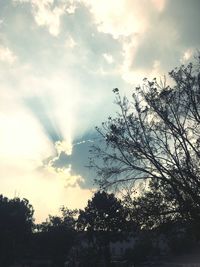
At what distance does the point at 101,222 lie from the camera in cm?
7425

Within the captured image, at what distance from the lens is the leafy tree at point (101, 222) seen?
2817 inches

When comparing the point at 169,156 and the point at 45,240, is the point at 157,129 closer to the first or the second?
the point at 169,156

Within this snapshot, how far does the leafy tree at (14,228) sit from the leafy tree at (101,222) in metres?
11.5

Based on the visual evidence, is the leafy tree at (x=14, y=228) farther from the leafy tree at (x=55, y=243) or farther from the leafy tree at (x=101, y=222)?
the leafy tree at (x=101, y=222)

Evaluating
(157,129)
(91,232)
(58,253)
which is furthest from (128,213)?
(58,253)

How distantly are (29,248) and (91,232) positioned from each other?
17.0 metres

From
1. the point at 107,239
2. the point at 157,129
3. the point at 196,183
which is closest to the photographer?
the point at 196,183

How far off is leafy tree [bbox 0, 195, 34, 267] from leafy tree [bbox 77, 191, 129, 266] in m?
11.5

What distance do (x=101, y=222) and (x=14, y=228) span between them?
692 inches

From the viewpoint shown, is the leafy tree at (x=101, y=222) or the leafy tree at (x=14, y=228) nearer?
the leafy tree at (x=14, y=228)

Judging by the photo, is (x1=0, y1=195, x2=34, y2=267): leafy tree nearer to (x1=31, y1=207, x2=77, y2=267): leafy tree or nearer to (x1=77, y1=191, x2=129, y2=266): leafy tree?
(x1=31, y1=207, x2=77, y2=267): leafy tree

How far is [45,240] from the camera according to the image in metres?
79.5

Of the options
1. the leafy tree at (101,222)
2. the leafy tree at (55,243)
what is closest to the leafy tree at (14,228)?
the leafy tree at (55,243)

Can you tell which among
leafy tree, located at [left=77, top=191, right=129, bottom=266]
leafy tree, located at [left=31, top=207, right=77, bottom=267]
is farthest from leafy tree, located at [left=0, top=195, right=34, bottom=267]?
leafy tree, located at [left=77, top=191, right=129, bottom=266]
